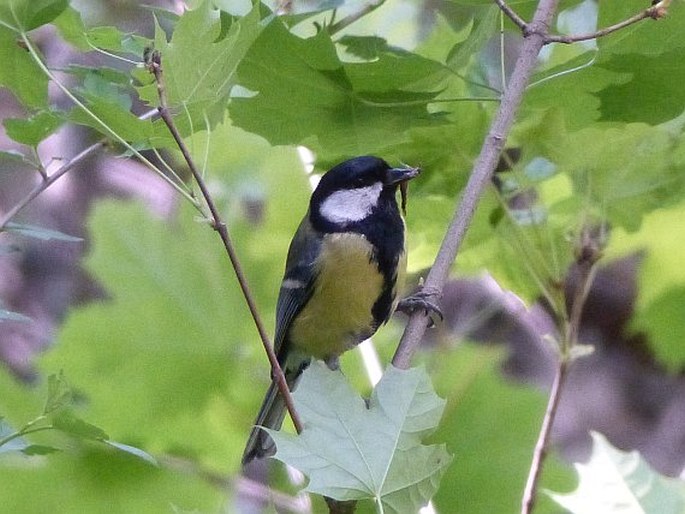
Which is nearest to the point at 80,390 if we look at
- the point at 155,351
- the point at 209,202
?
the point at 155,351

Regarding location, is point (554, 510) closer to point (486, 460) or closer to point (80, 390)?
point (486, 460)

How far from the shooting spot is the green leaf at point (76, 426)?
731 mm

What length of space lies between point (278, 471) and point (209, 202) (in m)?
0.77

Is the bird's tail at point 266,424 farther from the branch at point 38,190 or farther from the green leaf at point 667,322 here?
the green leaf at point 667,322

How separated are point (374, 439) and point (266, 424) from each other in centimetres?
66

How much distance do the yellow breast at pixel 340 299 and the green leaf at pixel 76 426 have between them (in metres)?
0.64

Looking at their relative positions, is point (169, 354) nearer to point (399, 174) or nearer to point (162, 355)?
point (162, 355)

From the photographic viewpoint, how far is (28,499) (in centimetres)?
122

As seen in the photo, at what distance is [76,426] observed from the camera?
735 mm

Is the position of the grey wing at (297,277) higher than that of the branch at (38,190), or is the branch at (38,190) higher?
the branch at (38,190)

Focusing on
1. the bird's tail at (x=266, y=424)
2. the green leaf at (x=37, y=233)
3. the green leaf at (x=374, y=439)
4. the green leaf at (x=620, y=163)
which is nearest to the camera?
the green leaf at (x=374, y=439)

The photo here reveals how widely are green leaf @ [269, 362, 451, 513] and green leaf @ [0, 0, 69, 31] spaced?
0.33 metres

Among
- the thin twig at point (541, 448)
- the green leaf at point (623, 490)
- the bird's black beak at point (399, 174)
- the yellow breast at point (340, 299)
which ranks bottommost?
the yellow breast at point (340, 299)

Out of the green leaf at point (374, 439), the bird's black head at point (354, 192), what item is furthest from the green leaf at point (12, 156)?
the bird's black head at point (354, 192)
